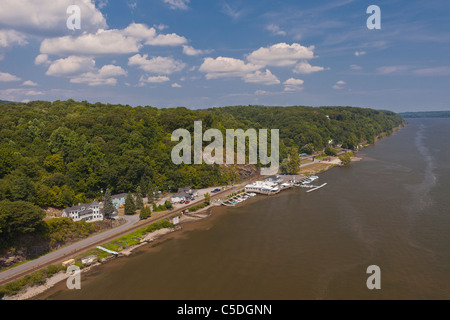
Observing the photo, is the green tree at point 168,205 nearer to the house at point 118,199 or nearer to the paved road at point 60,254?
the paved road at point 60,254

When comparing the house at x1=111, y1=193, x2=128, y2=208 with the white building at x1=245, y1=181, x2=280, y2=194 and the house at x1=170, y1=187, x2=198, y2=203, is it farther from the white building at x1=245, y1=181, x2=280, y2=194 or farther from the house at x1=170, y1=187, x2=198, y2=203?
the white building at x1=245, y1=181, x2=280, y2=194

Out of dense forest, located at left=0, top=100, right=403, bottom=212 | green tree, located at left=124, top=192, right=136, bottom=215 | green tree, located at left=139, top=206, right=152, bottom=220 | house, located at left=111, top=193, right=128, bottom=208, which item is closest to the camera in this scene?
dense forest, located at left=0, top=100, right=403, bottom=212

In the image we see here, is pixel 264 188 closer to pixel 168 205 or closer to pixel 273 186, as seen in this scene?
pixel 273 186

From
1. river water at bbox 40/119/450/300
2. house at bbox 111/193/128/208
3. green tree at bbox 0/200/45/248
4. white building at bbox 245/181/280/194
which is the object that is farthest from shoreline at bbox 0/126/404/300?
house at bbox 111/193/128/208

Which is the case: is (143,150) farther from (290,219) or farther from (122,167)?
(290,219)

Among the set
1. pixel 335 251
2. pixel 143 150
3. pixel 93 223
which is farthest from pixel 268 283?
pixel 143 150

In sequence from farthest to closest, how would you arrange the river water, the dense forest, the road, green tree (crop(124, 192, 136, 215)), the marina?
the marina, green tree (crop(124, 192, 136, 215)), the dense forest, the road, the river water

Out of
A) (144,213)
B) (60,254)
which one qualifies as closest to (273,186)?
(144,213)
